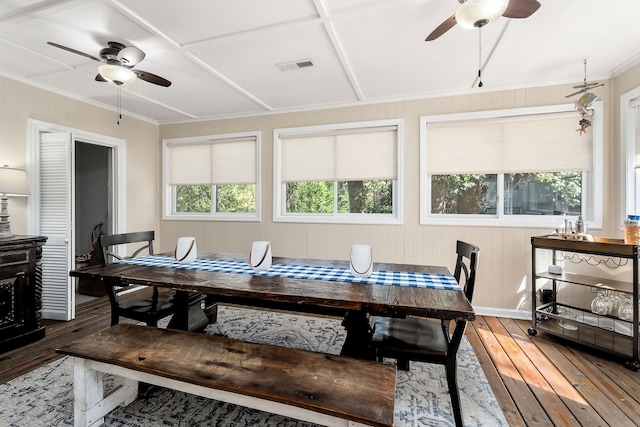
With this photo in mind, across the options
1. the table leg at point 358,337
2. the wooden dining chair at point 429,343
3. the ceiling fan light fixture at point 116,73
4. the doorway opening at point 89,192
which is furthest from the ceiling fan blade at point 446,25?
the doorway opening at point 89,192

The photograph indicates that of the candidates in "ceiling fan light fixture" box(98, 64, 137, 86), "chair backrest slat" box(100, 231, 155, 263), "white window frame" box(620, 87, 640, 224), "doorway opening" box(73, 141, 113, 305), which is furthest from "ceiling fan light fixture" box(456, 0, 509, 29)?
"doorway opening" box(73, 141, 113, 305)

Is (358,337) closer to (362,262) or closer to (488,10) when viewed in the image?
(362,262)

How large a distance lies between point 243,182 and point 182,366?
3.08 metres

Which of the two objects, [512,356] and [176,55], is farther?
[176,55]

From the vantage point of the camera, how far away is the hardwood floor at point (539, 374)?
171cm

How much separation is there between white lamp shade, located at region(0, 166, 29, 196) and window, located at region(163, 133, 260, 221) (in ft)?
6.13

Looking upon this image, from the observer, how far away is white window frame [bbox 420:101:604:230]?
9.53ft

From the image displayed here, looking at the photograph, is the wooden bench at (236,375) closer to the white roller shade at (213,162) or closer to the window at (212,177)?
the window at (212,177)

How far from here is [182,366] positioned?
4.42 ft

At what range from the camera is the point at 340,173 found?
3.74 metres

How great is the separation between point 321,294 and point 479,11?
65.8 inches

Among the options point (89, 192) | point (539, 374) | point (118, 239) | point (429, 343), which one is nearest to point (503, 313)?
point (539, 374)

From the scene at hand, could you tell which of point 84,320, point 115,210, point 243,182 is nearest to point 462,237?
point 243,182

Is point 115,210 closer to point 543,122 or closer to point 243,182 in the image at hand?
point 243,182
